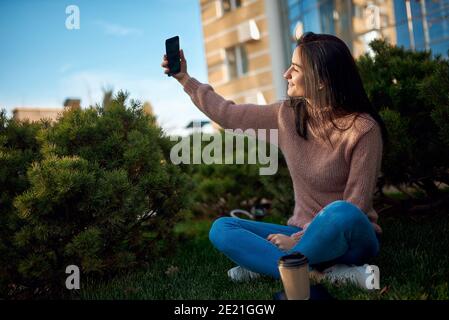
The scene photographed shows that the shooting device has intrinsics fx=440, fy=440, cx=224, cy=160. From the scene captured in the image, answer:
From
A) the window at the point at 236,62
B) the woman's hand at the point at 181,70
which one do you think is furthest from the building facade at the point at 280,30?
the woman's hand at the point at 181,70

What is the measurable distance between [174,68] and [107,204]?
886 mm

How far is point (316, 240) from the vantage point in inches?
79.7

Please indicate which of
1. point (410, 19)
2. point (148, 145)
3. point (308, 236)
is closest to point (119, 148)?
point (148, 145)

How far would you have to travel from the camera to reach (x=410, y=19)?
9617mm

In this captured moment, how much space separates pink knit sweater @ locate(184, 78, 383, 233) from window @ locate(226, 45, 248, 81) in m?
11.8

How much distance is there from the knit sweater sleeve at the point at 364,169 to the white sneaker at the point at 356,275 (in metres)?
0.29

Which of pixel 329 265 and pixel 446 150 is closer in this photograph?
pixel 329 265

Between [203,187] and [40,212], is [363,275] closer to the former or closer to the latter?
[40,212]

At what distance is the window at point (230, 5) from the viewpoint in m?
14.1

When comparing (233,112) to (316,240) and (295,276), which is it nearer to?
(316,240)

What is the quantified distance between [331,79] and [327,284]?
1022 millimetres

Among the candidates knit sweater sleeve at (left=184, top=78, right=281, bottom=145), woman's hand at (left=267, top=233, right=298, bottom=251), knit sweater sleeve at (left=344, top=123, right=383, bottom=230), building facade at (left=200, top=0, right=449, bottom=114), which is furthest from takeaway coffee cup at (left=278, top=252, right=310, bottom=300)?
building facade at (left=200, top=0, right=449, bottom=114)

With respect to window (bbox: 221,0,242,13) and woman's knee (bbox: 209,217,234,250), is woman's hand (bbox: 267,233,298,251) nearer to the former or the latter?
woman's knee (bbox: 209,217,234,250)

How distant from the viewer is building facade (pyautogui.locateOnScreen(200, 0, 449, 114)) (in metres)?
9.56
